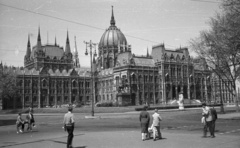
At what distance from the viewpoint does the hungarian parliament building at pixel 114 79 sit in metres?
104

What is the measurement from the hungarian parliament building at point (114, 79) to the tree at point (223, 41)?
185 ft

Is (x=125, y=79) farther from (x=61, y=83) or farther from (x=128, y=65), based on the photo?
(x=61, y=83)

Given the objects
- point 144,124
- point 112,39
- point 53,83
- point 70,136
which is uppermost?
point 112,39

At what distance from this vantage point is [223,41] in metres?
29.1

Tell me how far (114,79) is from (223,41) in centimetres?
7982

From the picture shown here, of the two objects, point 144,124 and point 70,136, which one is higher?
point 144,124

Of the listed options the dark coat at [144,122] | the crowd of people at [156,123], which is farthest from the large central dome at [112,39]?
the dark coat at [144,122]

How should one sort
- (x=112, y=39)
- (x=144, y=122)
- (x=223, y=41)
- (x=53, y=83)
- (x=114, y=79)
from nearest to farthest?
(x=144, y=122) → (x=223, y=41) → (x=114, y=79) → (x=53, y=83) → (x=112, y=39)

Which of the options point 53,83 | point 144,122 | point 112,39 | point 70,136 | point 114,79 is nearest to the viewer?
point 70,136

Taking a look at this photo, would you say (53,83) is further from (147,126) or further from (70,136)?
(70,136)

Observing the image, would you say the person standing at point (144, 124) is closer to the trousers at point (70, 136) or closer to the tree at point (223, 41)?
the trousers at point (70, 136)

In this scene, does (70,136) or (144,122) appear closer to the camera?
(70,136)

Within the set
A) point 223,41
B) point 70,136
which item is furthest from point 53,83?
point 70,136

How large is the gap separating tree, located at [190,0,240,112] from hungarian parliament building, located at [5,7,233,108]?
56399mm
